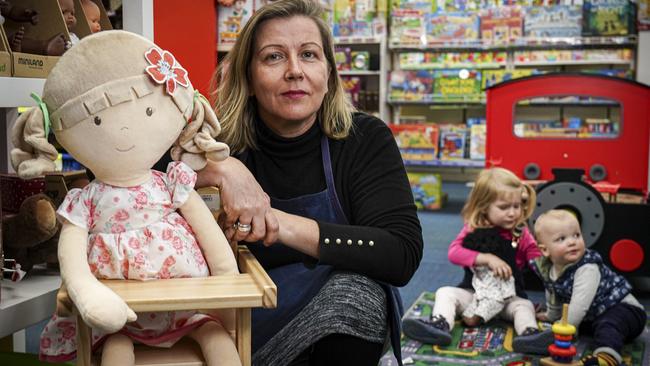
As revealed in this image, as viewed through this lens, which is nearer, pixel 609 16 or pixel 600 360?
pixel 600 360

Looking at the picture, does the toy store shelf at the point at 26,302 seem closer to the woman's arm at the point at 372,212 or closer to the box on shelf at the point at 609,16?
the woman's arm at the point at 372,212

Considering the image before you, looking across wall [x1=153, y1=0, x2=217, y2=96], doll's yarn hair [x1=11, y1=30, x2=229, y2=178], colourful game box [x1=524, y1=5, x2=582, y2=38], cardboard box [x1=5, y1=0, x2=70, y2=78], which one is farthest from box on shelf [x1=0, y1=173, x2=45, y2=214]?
colourful game box [x1=524, y1=5, x2=582, y2=38]

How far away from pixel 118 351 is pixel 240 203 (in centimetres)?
34

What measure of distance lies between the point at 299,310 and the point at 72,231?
1.57 feet

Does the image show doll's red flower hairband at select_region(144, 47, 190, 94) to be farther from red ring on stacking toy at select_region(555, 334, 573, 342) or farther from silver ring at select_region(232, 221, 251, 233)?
red ring on stacking toy at select_region(555, 334, 573, 342)

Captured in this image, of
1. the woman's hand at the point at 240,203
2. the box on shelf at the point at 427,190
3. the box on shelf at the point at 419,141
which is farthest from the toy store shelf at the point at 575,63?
the woman's hand at the point at 240,203

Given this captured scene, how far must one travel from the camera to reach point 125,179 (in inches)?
40.8

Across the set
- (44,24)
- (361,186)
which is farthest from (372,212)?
(44,24)

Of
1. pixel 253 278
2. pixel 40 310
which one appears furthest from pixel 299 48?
pixel 40 310

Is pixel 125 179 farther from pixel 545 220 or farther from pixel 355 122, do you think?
pixel 545 220

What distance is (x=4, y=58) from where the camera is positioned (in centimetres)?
114

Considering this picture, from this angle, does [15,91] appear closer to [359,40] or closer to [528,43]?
[359,40]

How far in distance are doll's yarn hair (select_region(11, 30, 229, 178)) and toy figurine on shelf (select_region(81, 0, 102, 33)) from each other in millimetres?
588

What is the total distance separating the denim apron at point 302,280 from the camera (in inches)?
52.1
